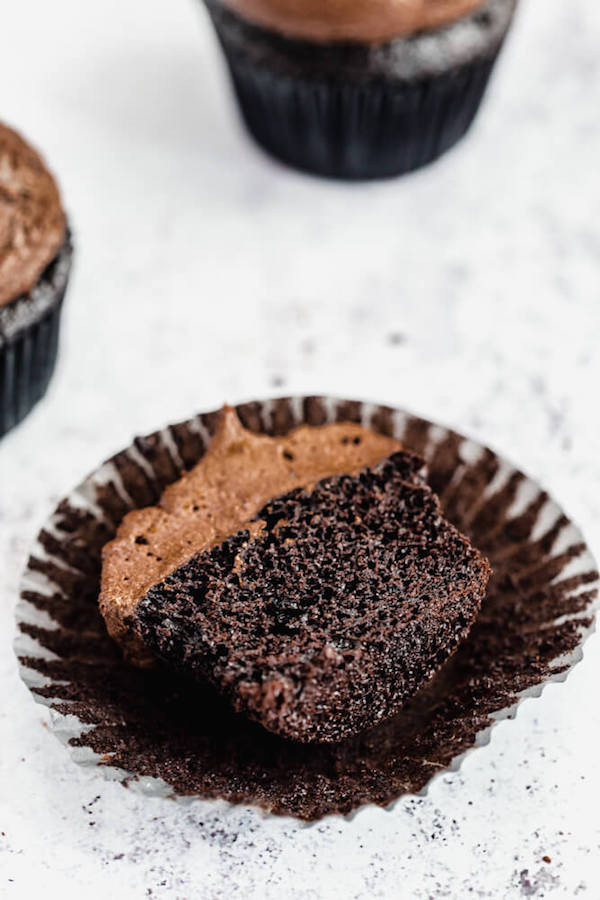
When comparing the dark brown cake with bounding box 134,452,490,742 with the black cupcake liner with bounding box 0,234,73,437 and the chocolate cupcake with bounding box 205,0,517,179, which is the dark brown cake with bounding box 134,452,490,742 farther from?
the chocolate cupcake with bounding box 205,0,517,179

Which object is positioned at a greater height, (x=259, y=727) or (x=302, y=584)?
(x=302, y=584)

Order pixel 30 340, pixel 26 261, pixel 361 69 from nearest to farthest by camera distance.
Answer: pixel 26 261
pixel 30 340
pixel 361 69

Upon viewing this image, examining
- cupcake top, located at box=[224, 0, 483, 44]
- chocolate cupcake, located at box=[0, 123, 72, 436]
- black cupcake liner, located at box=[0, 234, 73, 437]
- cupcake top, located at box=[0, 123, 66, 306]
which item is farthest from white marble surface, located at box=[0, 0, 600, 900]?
cupcake top, located at box=[224, 0, 483, 44]

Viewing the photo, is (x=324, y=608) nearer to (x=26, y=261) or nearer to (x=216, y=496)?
(x=216, y=496)

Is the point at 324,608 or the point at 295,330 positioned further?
the point at 295,330

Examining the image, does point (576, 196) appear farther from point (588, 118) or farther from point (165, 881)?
point (165, 881)

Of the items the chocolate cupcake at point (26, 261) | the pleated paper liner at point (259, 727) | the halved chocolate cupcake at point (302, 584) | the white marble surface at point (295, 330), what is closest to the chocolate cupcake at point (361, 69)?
the white marble surface at point (295, 330)

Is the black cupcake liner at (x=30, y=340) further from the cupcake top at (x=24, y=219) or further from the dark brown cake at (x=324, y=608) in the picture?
the dark brown cake at (x=324, y=608)

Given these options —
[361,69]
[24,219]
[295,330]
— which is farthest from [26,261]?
[361,69]
